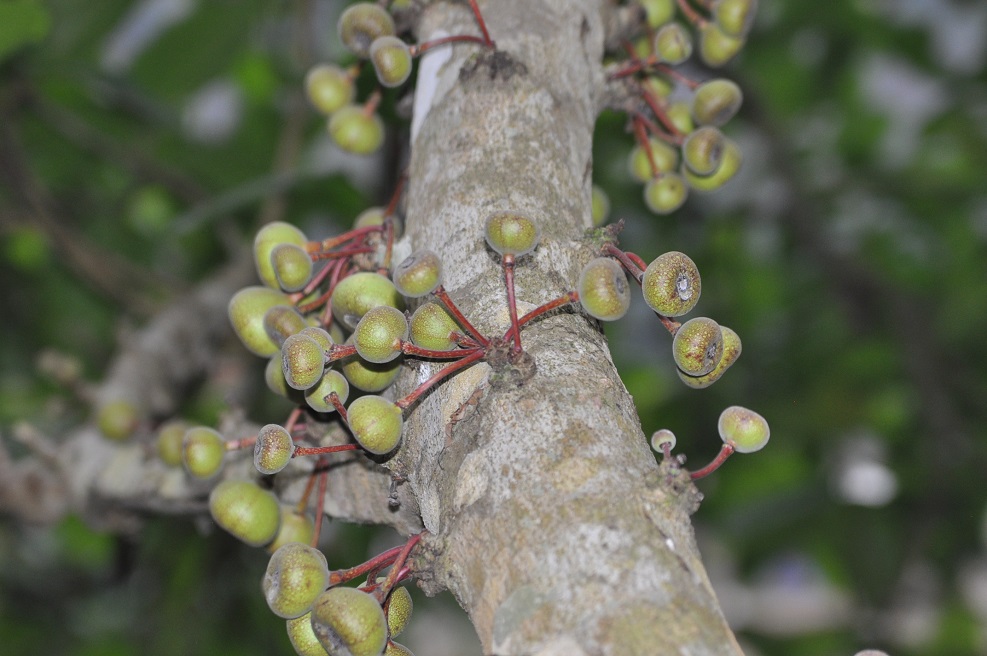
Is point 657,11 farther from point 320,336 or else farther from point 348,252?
point 320,336

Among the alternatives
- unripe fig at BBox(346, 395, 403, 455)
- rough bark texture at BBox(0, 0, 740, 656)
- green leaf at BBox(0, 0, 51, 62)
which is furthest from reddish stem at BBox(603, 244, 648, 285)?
green leaf at BBox(0, 0, 51, 62)

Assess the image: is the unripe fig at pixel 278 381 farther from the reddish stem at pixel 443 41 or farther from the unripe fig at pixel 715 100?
the unripe fig at pixel 715 100

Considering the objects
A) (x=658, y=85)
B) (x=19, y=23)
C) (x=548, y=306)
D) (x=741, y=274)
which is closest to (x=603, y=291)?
(x=548, y=306)

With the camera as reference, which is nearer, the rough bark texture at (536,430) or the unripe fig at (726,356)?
the rough bark texture at (536,430)

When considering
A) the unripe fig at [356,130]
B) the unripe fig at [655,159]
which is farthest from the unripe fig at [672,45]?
the unripe fig at [356,130]

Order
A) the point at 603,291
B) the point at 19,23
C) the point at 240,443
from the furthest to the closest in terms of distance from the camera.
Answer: the point at 19,23, the point at 240,443, the point at 603,291

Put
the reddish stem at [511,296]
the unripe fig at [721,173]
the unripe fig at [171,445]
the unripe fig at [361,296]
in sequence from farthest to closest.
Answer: the unripe fig at [171,445] → the unripe fig at [721,173] → the unripe fig at [361,296] → the reddish stem at [511,296]
